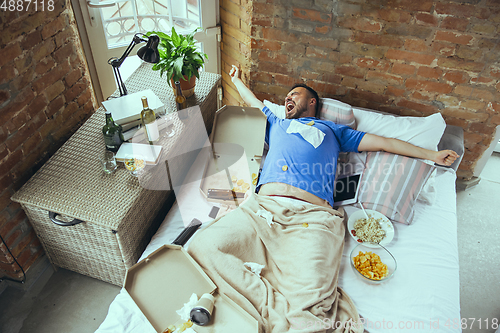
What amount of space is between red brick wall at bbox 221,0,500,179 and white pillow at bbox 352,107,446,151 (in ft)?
→ 0.84

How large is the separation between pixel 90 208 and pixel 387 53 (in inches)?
75.7

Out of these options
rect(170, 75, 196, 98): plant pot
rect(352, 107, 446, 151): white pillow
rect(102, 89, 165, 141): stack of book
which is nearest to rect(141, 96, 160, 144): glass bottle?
rect(102, 89, 165, 141): stack of book

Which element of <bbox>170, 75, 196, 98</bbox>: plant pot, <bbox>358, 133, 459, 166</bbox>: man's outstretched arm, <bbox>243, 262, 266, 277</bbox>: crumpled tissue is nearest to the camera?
<bbox>243, 262, 266, 277</bbox>: crumpled tissue

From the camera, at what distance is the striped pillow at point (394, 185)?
1.75 meters

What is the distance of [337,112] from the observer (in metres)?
2.02

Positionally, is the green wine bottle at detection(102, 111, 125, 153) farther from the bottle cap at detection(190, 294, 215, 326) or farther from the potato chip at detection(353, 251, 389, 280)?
the potato chip at detection(353, 251, 389, 280)

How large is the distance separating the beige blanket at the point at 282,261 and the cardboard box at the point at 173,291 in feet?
0.13

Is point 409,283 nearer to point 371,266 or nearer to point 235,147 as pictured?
point 371,266

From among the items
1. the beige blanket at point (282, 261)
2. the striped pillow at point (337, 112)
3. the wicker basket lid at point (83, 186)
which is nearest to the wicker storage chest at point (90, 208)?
the wicker basket lid at point (83, 186)

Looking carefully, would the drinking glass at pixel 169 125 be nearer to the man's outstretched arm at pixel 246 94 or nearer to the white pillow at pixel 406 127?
the man's outstretched arm at pixel 246 94

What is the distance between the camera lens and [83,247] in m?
1.60

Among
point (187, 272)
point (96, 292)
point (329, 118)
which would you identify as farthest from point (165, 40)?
point (96, 292)

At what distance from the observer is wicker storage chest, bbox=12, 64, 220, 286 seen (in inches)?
56.6

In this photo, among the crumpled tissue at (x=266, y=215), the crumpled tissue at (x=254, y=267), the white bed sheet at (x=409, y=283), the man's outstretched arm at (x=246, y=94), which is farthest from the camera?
the man's outstretched arm at (x=246, y=94)
